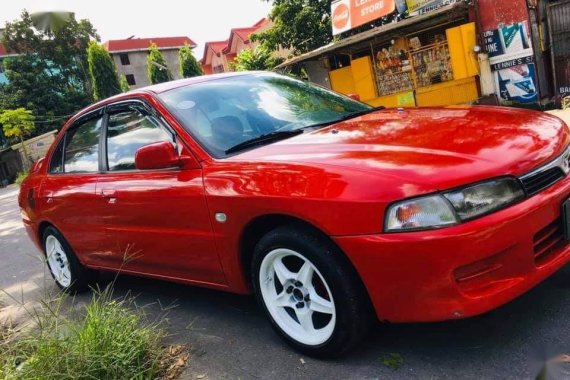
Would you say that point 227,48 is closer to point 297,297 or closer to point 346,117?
point 346,117

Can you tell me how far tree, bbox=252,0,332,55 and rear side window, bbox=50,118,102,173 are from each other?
18756mm

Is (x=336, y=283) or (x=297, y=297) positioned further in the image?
(x=297, y=297)

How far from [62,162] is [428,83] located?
12915 millimetres

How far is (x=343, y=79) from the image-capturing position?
720 inches

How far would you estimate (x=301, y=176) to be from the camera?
8.00 ft

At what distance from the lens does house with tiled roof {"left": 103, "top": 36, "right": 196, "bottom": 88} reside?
2164 inches

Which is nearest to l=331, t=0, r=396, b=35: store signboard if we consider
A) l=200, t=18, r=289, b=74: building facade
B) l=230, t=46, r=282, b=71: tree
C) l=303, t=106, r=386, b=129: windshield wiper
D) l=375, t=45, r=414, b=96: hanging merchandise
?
l=375, t=45, r=414, b=96: hanging merchandise

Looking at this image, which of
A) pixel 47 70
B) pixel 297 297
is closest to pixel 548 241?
pixel 297 297

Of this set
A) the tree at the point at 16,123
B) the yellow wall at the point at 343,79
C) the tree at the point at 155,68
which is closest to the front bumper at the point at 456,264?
the yellow wall at the point at 343,79

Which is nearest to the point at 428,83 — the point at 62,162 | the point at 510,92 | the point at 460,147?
the point at 510,92

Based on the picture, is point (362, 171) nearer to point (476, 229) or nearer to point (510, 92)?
point (476, 229)

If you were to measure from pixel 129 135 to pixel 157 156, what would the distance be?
89cm

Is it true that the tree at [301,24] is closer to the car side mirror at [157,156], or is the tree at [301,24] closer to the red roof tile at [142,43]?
the car side mirror at [157,156]

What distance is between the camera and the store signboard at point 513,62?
12.6m
